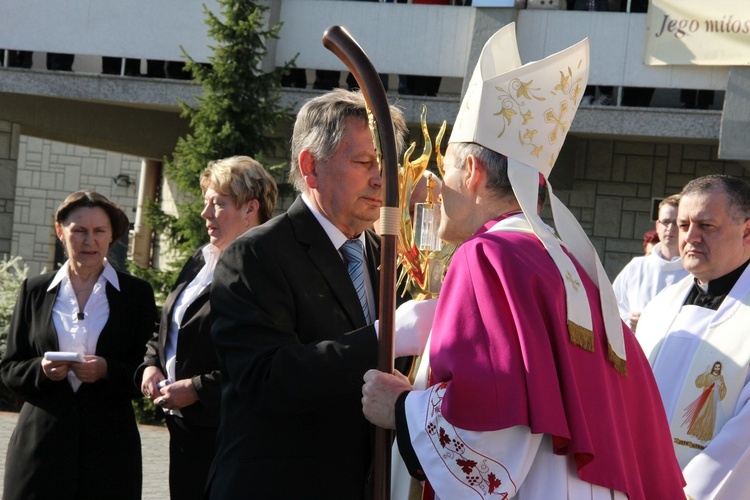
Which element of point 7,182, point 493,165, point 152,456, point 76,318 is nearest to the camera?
point 493,165

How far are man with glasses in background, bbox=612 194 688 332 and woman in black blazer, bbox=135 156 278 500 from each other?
3.71 meters

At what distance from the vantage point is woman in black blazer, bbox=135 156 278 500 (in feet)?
13.8

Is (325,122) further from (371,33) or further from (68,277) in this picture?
(371,33)

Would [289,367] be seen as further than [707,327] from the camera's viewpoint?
No

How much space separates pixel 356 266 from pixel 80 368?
183cm

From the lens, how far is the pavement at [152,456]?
800cm

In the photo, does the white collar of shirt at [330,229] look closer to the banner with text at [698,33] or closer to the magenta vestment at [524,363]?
the magenta vestment at [524,363]

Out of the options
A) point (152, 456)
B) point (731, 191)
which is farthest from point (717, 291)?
point (152, 456)

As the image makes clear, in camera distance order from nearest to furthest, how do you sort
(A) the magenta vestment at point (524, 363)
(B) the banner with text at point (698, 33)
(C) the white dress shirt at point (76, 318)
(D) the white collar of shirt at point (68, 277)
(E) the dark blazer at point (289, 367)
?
(A) the magenta vestment at point (524, 363) < (E) the dark blazer at point (289, 367) < (C) the white dress shirt at point (76, 318) < (D) the white collar of shirt at point (68, 277) < (B) the banner with text at point (698, 33)

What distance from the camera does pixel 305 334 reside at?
117 inches

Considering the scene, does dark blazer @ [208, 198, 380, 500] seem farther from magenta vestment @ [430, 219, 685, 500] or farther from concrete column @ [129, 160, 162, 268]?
concrete column @ [129, 160, 162, 268]

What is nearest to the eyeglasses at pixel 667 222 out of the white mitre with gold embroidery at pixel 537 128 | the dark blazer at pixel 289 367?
the white mitre with gold embroidery at pixel 537 128

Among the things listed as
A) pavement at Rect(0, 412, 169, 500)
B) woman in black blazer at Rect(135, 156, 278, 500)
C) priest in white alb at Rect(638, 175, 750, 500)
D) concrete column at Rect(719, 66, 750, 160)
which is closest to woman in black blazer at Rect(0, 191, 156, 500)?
woman in black blazer at Rect(135, 156, 278, 500)

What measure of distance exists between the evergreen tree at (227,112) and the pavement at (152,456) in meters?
1.81
